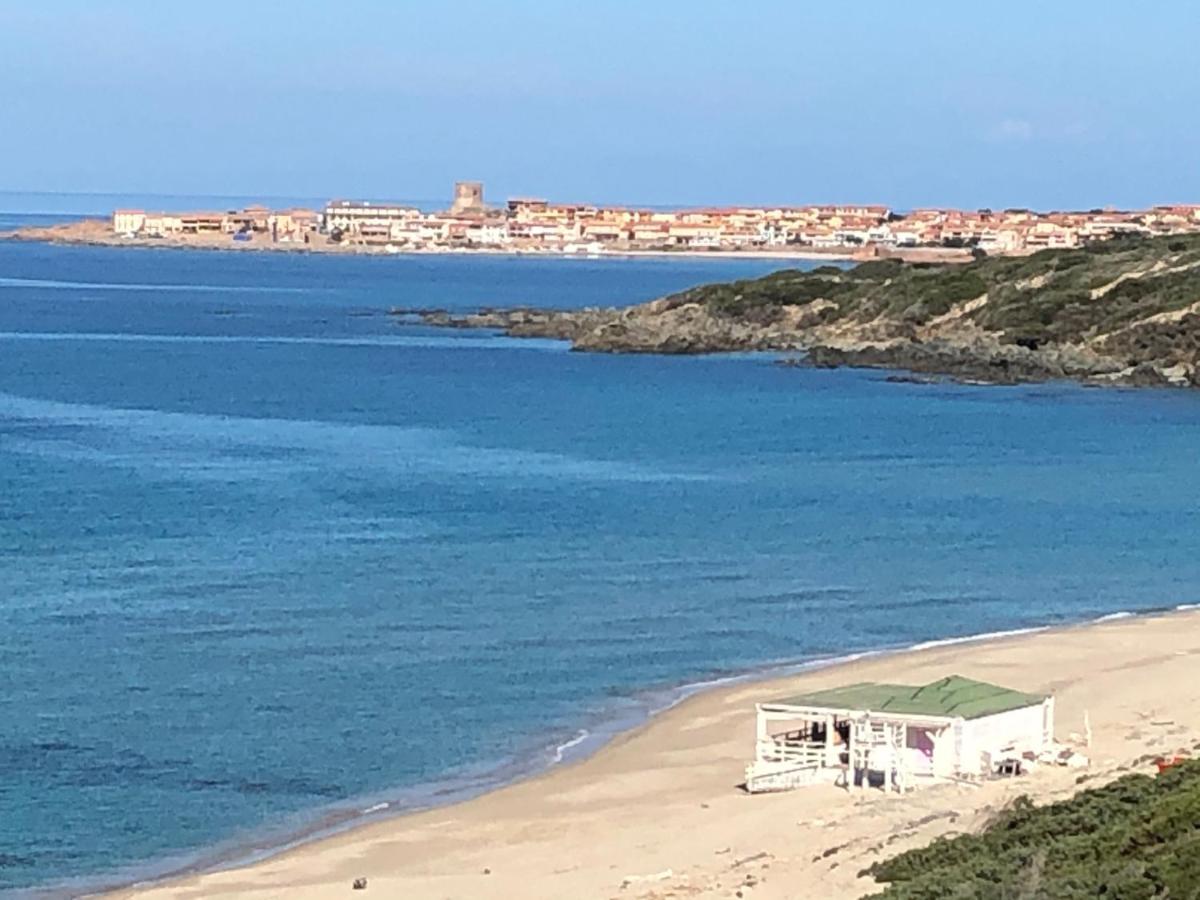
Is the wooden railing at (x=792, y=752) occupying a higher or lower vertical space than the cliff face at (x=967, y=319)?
lower

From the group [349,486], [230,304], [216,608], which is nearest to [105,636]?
[216,608]

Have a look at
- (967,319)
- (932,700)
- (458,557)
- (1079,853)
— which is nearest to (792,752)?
(932,700)

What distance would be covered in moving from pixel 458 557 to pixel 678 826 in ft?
48.5

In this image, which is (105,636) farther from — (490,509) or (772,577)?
(490,509)

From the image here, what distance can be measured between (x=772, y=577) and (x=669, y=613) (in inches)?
133

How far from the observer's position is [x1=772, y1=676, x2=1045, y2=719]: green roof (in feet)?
56.9

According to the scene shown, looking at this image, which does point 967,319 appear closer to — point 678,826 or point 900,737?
point 900,737

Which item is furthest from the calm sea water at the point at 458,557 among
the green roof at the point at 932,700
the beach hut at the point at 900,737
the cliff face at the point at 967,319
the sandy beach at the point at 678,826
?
the cliff face at the point at 967,319

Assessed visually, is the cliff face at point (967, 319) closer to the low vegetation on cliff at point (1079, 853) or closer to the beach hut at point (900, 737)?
the beach hut at point (900, 737)

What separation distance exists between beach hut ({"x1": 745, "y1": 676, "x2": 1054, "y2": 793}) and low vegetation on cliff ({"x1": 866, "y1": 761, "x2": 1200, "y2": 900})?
239 cm

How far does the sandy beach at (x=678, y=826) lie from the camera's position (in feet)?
48.4

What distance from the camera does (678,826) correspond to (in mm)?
16562

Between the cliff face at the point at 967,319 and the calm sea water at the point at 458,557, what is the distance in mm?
4403

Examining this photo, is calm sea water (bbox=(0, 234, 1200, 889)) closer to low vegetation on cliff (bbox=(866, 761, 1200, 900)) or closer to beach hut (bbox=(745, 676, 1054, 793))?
beach hut (bbox=(745, 676, 1054, 793))
